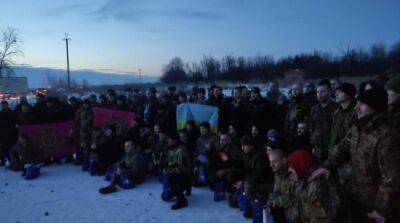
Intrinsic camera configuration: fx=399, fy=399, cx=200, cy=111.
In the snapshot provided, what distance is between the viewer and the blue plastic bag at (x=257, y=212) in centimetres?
595

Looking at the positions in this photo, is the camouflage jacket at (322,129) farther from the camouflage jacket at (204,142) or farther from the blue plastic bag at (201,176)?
the blue plastic bag at (201,176)

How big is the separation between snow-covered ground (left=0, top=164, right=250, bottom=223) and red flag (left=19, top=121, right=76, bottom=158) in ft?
4.75

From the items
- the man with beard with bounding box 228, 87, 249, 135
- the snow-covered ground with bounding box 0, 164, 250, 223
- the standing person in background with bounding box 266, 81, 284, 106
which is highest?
the standing person in background with bounding box 266, 81, 284, 106

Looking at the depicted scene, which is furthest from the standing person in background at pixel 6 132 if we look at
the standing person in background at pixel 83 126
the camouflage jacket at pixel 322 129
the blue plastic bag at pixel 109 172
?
the camouflage jacket at pixel 322 129

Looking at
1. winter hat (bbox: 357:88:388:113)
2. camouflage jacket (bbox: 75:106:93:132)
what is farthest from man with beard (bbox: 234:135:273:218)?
camouflage jacket (bbox: 75:106:93:132)

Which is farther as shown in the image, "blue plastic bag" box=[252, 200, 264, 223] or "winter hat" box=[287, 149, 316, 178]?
"blue plastic bag" box=[252, 200, 264, 223]

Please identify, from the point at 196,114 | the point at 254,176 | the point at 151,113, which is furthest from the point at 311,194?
the point at 151,113

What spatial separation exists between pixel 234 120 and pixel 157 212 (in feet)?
8.51

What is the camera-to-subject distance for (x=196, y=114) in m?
9.53

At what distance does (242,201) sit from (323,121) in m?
1.87

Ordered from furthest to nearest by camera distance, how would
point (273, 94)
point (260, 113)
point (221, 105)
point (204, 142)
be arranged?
point (221, 105) < point (273, 94) < point (204, 142) < point (260, 113)

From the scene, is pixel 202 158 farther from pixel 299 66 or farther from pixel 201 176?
pixel 299 66

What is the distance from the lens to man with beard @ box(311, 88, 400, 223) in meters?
3.20

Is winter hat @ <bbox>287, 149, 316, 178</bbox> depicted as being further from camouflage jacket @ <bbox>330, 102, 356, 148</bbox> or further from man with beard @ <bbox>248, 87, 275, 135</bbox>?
man with beard @ <bbox>248, 87, 275, 135</bbox>
